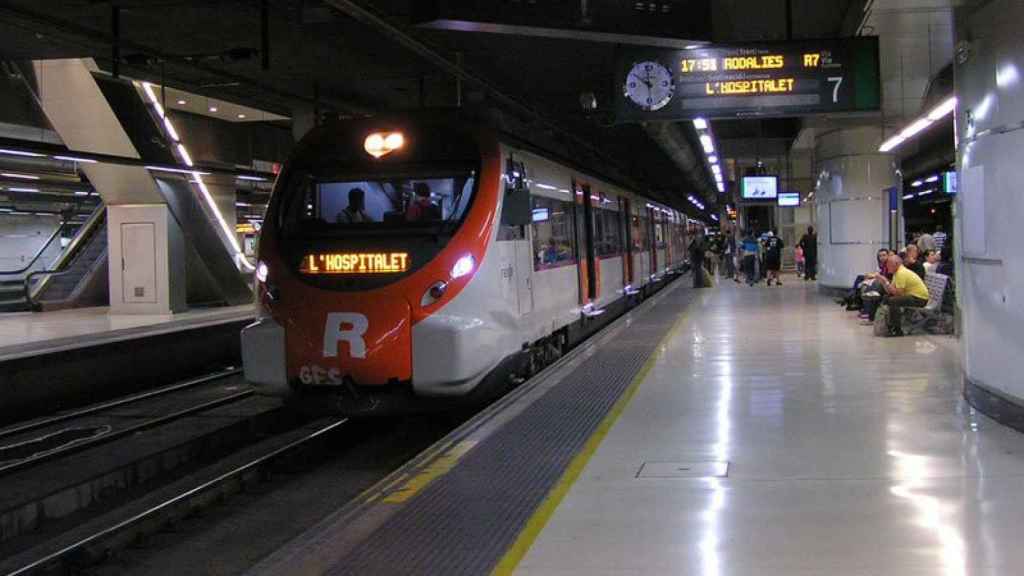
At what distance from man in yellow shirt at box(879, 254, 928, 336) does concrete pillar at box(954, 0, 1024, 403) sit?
201 inches

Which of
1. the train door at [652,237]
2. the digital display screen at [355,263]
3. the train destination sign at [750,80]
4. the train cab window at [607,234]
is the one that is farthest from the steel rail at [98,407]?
the train door at [652,237]

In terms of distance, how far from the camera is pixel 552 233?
1112 cm

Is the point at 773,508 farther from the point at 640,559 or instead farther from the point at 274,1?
the point at 274,1

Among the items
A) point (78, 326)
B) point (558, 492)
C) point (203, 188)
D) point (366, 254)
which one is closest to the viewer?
point (558, 492)

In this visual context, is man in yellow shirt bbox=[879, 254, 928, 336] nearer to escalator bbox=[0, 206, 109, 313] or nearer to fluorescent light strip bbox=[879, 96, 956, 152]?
fluorescent light strip bbox=[879, 96, 956, 152]

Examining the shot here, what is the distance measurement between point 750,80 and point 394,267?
17.9 ft

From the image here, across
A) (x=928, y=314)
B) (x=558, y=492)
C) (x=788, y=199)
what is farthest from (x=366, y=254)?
(x=788, y=199)

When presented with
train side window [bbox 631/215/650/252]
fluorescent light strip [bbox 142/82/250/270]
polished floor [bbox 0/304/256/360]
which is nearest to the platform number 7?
train side window [bbox 631/215/650/252]

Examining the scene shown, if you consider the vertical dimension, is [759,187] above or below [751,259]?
above

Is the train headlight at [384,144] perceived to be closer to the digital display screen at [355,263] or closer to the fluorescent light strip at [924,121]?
the digital display screen at [355,263]

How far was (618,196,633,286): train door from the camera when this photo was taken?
17719 millimetres

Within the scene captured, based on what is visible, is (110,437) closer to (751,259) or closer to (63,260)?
(63,260)

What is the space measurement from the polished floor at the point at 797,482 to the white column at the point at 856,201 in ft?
32.2

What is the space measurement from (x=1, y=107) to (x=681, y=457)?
17.1 meters
